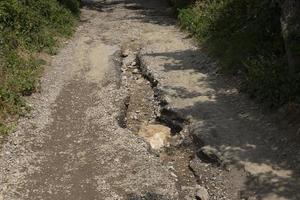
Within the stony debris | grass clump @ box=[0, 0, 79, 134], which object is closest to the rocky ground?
the stony debris

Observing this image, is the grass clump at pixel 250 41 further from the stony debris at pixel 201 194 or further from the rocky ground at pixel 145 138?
the stony debris at pixel 201 194

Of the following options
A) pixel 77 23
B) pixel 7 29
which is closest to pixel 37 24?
pixel 7 29

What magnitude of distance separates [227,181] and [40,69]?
11071 mm

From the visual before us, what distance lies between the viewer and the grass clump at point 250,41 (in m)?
15.5

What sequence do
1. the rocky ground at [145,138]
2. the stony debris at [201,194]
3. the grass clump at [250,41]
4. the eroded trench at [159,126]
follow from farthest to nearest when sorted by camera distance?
the grass clump at [250,41], the eroded trench at [159,126], the rocky ground at [145,138], the stony debris at [201,194]

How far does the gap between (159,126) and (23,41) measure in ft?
28.5

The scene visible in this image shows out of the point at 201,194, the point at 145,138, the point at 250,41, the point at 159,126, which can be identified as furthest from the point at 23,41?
the point at 201,194

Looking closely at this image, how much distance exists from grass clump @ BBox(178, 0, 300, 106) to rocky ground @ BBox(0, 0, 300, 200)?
0.67m

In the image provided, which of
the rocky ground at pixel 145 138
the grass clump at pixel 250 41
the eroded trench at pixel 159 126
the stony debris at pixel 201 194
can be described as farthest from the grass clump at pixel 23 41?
the grass clump at pixel 250 41

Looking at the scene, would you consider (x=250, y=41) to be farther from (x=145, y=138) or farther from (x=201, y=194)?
(x=201, y=194)

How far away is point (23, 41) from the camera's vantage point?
21.3 m

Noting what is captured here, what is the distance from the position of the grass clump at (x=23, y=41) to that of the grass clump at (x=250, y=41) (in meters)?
7.21

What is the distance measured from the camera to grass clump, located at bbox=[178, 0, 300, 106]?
15.5m

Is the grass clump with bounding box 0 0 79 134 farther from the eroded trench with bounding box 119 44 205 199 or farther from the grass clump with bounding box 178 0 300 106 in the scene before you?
the grass clump with bounding box 178 0 300 106
